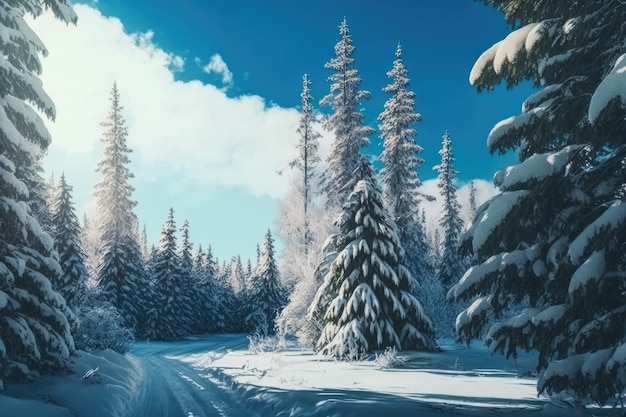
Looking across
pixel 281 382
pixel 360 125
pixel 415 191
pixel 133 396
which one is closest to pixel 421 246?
pixel 415 191

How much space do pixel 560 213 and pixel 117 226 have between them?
41542mm

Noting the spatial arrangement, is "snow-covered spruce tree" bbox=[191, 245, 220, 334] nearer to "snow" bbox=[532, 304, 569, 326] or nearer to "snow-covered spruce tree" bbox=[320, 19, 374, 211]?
"snow-covered spruce tree" bbox=[320, 19, 374, 211]

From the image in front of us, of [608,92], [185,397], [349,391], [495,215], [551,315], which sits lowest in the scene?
[185,397]

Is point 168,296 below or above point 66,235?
below

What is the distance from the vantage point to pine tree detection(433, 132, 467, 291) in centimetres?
4225

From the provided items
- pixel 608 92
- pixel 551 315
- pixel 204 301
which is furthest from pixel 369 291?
pixel 204 301

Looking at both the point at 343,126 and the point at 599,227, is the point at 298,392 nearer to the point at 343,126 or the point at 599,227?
the point at 599,227

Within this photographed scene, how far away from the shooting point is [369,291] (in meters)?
20.1

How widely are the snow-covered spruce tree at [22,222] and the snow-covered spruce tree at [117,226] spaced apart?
3226 cm

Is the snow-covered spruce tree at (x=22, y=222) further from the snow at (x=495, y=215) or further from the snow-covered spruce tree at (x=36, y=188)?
the snow at (x=495, y=215)

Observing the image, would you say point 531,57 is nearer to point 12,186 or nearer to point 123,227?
point 12,186

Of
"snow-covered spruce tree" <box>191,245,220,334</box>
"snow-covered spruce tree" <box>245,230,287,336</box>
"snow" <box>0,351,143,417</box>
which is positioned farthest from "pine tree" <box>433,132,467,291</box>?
"snow" <box>0,351,143,417</box>

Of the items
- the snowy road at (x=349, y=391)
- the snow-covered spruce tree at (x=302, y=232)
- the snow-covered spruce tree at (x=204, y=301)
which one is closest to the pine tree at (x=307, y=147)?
the snow-covered spruce tree at (x=302, y=232)

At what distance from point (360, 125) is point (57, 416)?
75.0 ft
